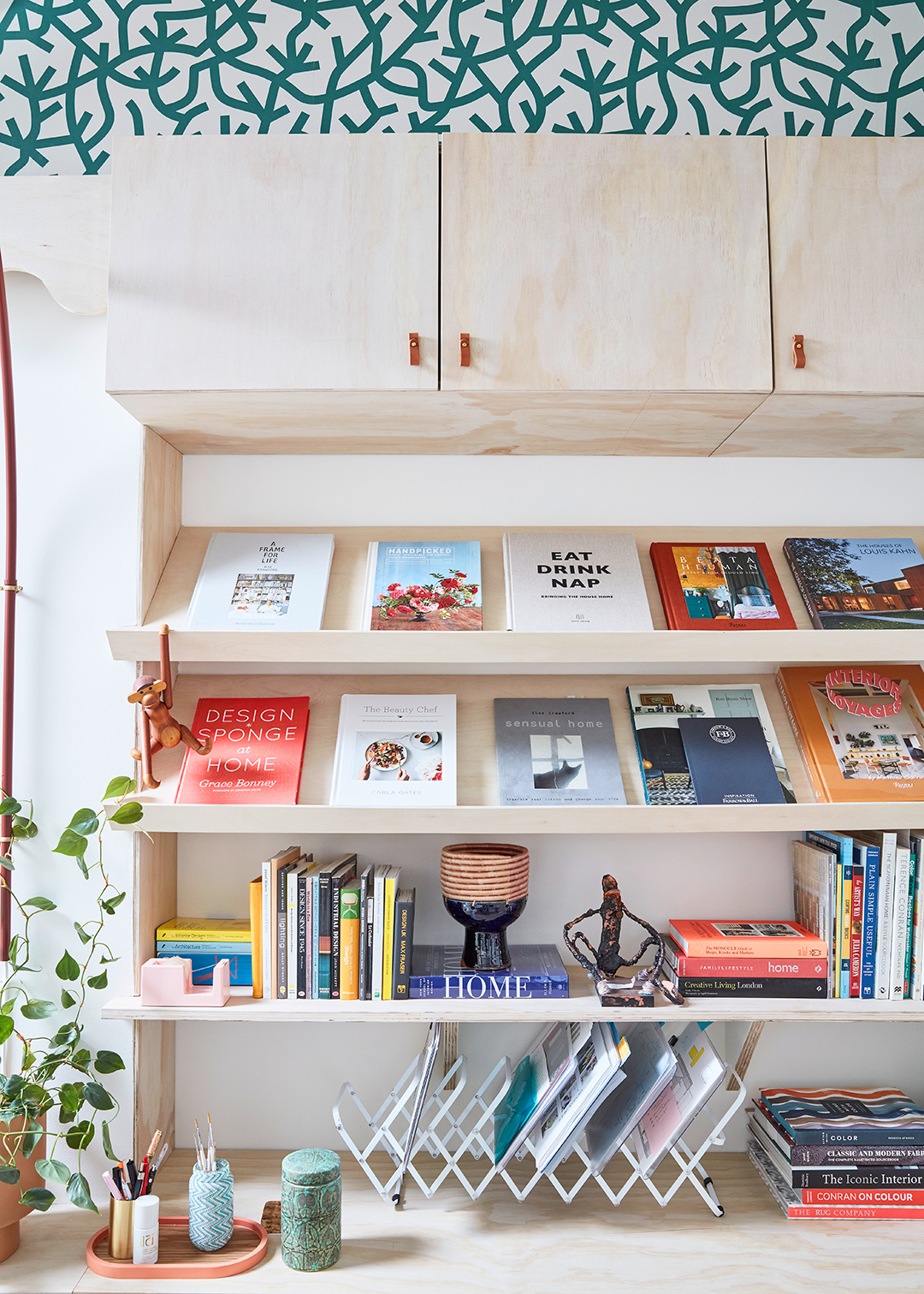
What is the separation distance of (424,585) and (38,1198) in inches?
46.7

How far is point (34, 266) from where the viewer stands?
1661mm

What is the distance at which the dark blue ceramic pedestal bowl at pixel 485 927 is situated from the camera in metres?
1.53

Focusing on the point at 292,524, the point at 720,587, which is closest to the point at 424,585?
the point at 292,524

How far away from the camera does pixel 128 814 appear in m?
1.46

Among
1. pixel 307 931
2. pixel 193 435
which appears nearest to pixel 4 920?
pixel 307 931

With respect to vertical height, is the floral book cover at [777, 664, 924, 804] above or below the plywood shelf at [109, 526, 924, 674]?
below

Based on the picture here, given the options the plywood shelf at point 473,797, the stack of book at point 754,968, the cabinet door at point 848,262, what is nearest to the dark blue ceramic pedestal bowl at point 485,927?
the plywood shelf at point 473,797

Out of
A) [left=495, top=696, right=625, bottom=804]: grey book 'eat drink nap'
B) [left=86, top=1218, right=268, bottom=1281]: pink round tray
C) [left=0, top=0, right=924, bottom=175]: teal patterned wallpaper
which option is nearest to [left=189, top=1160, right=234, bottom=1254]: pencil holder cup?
[left=86, top=1218, right=268, bottom=1281]: pink round tray

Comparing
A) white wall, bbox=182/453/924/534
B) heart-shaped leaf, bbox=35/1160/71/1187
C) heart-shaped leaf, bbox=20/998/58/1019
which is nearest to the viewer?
Result: heart-shaped leaf, bbox=35/1160/71/1187

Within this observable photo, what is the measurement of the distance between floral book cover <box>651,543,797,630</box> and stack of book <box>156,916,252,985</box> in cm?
100

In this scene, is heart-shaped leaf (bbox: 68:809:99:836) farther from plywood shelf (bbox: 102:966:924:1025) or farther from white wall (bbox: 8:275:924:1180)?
plywood shelf (bbox: 102:966:924:1025)

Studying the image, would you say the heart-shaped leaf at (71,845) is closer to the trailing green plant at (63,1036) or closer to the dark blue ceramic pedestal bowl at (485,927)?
the trailing green plant at (63,1036)

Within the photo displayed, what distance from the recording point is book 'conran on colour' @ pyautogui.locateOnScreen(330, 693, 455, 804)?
155 cm

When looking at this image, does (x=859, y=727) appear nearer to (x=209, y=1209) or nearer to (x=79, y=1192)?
(x=209, y=1209)
